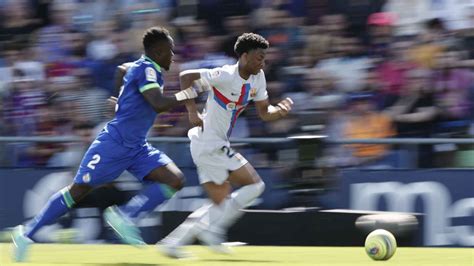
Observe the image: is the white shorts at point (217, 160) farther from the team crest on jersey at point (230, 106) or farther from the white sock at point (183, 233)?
the white sock at point (183, 233)

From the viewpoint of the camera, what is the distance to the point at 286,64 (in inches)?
556

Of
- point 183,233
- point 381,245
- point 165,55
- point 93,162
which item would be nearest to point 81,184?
point 93,162

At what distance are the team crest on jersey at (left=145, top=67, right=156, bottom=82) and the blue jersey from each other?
0.14 ft

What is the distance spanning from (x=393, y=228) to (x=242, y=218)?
6.47 ft

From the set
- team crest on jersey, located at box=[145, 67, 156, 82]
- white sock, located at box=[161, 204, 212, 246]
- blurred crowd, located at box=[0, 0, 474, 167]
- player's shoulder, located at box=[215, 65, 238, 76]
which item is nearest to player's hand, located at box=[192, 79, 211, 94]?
player's shoulder, located at box=[215, 65, 238, 76]

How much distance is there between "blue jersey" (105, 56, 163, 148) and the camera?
8.95 m

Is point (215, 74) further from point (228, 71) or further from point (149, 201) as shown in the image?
point (149, 201)

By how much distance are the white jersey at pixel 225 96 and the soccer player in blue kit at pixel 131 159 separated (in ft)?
2.41

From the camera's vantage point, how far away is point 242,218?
41.2 ft

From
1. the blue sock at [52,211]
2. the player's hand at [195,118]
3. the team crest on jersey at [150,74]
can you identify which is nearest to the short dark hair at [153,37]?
the team crest on jersey at [150,74]

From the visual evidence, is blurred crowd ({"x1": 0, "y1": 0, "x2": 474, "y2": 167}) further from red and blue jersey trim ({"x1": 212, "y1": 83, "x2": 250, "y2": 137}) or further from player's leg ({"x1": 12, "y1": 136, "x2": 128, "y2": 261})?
player's leg ({"x1": 12, "y1": 136, "x2": 128, "y2": 261})

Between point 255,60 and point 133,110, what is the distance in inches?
51.7

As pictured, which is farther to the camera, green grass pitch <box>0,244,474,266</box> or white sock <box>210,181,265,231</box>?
white sock <box>210,181,265,231</box>

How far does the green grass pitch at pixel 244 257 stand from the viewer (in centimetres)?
886
